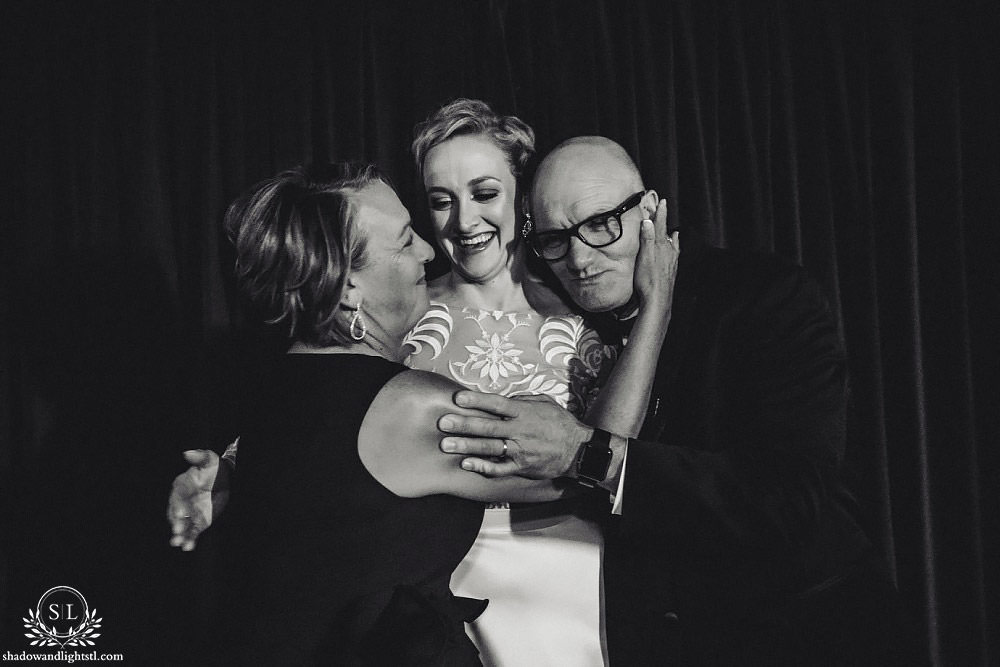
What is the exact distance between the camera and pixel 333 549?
1.42 m

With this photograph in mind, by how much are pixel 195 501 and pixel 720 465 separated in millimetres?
1165

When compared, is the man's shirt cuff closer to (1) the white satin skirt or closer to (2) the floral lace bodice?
(1) the white satin skirt

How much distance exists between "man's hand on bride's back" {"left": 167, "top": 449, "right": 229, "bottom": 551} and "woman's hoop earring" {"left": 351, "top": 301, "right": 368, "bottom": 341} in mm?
502

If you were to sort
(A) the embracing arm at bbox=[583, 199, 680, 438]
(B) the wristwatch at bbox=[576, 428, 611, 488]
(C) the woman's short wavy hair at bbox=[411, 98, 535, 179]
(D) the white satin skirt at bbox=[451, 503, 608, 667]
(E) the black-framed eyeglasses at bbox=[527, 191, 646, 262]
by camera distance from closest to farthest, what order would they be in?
1. (B) the wristwatch at bbox=[576, 428, 611, 488]
2. (A) the embracing arm at bbox=[583, 199, 680, 438]
3. (D) the white satin skirt at bbox=[451, 503, 608, 667]
4. (E) the black-framed eyeglasses at bbox=[527, 191, 646, 262]
5. (C) the woman's short wavy hair at bbox=[411, 98, 535, 179]

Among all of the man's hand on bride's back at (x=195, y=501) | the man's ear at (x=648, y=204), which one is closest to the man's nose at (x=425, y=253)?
the man's ear at (x=648, y=204)

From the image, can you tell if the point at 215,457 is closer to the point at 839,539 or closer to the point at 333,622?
the point at 333,622

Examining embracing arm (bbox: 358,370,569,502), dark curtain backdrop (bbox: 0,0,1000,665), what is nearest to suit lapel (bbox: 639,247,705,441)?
embracing arm (bbox: 358,370,569,502)

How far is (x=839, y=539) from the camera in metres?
1.79

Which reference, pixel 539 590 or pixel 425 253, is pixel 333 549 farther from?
pixel 425 253

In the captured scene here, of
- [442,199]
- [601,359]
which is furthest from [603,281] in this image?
[442,199]

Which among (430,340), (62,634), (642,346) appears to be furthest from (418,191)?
(62,634)

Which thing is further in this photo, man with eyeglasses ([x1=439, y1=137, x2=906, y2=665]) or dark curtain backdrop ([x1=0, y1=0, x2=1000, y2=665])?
dark curtain backdrop ([x1=0, y1=0, x2=1000, y2=665])

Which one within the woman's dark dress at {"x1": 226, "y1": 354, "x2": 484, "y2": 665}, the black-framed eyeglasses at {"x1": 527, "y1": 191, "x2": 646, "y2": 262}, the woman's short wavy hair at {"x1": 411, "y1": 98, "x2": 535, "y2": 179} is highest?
the woman's short wavy hair at {"x1": 411, "y1": 98, "x2": 535, "y2": 179}

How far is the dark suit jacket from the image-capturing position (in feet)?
5.41
